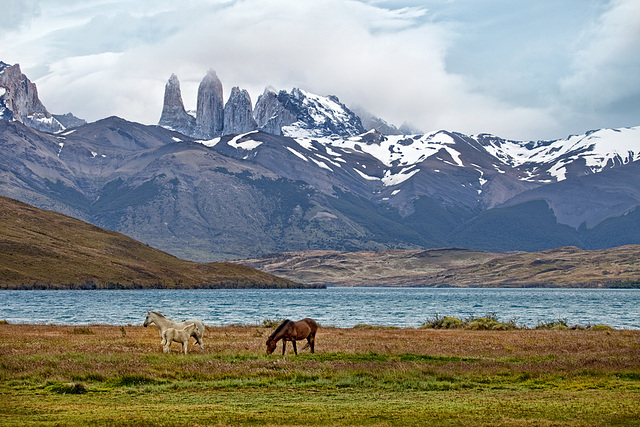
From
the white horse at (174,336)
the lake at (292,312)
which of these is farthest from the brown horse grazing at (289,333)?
the lake at (292,312)

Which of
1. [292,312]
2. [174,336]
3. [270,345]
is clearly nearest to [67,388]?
[174,336]

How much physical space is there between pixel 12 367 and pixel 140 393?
6.47 m

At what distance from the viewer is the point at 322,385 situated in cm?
2559

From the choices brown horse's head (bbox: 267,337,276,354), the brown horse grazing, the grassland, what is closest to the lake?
the brown horse grazing

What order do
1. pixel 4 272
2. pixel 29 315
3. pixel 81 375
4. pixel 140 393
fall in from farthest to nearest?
pixel 4 272 → pixel 29 315 → pixel 81 375 → pixel 140 393

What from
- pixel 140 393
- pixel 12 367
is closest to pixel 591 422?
pixel 140 393

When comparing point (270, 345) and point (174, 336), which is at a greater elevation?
point (174, 336)

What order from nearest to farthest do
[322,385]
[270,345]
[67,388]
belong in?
[67,388]
[322,385]
[270,345]

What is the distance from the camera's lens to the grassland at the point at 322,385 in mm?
19375

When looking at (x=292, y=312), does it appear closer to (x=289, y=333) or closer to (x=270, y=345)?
(x=270, y=345)

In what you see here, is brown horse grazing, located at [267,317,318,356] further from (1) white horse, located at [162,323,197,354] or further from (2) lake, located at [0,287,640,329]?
(2) lake, located at [0,287,640,329]

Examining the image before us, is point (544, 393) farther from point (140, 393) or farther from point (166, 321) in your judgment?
point (166, 321)

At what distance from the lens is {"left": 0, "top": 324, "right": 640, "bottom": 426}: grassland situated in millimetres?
19375

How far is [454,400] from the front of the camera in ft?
73.8
